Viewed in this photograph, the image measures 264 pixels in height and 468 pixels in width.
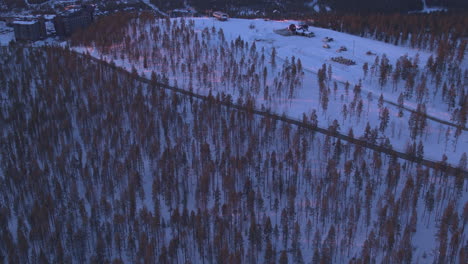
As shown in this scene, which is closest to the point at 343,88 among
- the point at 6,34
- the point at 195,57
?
the point at 195,57

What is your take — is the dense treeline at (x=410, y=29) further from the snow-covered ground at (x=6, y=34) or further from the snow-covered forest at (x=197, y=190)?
the snow-covered ground at (x=6, y=34)

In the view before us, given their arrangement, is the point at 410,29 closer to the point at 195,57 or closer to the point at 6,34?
the point at 195,57

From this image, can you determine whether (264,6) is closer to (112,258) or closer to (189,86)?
(189,86)

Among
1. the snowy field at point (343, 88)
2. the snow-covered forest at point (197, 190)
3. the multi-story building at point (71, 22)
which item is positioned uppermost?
the multi-story building at point (71, 22)

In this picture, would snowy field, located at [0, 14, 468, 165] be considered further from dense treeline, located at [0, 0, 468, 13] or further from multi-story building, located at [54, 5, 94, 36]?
dense treeline, located at [0, 0, 468, 13]

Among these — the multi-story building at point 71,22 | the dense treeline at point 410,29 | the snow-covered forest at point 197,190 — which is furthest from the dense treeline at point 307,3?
the snow-covered forest at point 197,190

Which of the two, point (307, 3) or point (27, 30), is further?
point (307, 3)

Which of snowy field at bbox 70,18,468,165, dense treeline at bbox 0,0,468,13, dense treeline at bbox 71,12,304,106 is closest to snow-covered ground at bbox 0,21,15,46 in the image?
dense treeline at bbox 71,12,304,106
